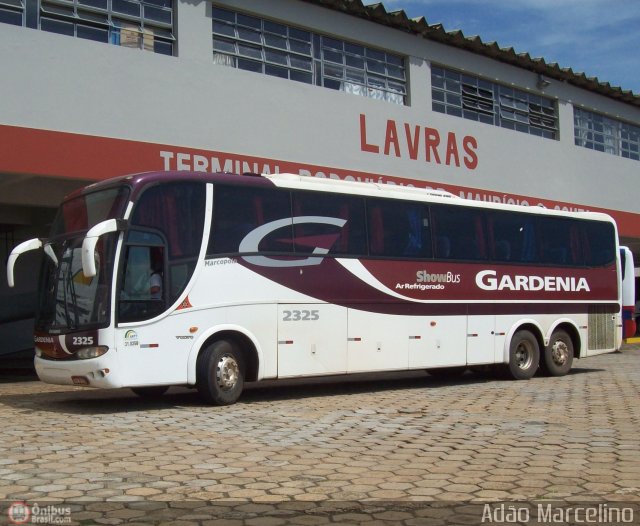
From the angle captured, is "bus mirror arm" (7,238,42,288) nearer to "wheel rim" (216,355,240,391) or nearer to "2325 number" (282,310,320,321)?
"wheel rim" (216,355,240,391)

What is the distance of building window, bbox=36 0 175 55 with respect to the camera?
1548 cm

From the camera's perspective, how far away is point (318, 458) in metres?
7.45

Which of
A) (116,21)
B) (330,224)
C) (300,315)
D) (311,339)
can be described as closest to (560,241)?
(330,224)

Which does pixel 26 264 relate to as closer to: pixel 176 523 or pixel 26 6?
pixel 26 6

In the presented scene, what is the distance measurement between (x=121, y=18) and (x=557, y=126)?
49.7 feet

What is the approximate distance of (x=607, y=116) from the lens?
28891mm

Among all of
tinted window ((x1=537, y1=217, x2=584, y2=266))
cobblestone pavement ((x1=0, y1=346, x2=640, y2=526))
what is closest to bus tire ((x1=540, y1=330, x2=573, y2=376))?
tinted window ((x1=537, y1=217, x2=584, y2=266))

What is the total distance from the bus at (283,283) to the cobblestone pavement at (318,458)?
0.78 meters

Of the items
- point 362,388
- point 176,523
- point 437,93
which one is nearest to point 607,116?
point 437,93

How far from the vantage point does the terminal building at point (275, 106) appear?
14539 mm

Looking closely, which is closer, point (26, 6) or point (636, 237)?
point (26, 6)

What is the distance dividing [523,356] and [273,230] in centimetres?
646

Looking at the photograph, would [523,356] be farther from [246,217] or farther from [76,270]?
[76,270]

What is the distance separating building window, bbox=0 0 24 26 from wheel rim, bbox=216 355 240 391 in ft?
25.0
